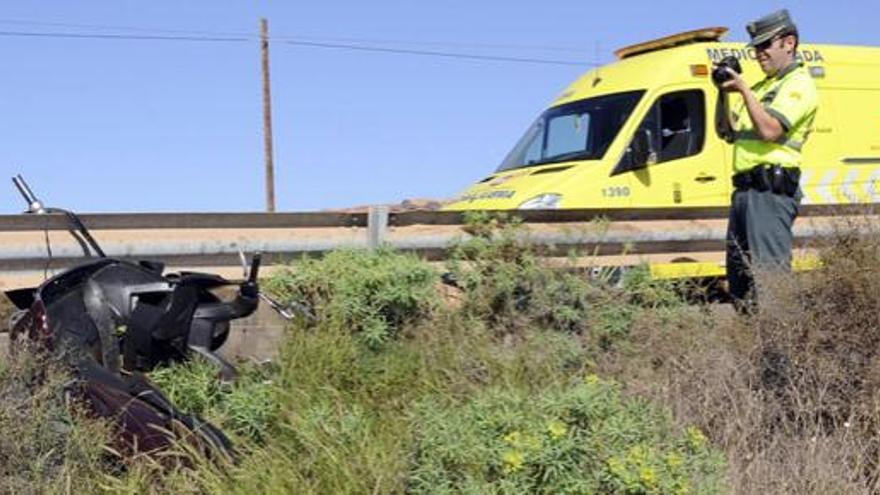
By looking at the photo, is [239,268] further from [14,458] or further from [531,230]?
[14,458]

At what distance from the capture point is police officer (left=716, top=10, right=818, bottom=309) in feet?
22.6

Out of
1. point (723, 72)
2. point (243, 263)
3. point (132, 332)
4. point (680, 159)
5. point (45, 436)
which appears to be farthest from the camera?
point (680, 159)

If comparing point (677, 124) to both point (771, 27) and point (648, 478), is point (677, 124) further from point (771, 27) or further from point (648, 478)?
point (648, 478)

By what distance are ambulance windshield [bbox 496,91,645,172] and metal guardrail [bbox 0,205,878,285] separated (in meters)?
2.91

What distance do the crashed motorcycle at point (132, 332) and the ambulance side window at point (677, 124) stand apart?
604 centimetres

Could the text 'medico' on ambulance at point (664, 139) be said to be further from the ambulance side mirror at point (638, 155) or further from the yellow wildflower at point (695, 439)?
the yellow wildflower at point (695, 439)

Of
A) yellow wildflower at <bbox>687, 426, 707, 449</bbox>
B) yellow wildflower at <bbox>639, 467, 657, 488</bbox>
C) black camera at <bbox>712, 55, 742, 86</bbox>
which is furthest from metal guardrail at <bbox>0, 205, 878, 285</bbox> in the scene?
yellow wildflower at <bbox>639, 467, 657, 488</bbox>

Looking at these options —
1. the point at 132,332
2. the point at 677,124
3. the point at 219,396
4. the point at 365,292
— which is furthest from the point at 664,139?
the point at 132,332

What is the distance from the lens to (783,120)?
6.94 m

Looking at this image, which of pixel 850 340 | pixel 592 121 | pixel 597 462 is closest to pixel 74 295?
pixel 597 462

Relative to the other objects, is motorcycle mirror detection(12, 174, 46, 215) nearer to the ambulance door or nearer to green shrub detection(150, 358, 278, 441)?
green shrub detection(150, 358, 278, 441)

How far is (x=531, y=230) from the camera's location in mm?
7148

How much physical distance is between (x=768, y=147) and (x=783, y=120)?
200 mm

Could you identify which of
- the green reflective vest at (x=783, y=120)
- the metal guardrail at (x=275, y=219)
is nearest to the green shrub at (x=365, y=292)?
the metal guardrail at (x=275, y=219)
